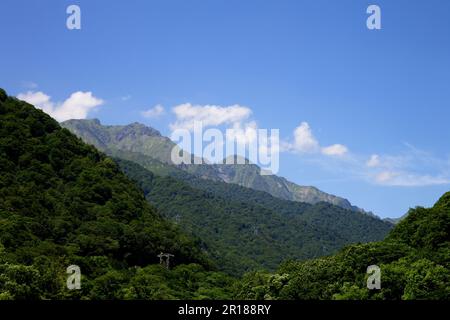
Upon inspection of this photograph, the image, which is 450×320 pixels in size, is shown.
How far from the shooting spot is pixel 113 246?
94688 mm

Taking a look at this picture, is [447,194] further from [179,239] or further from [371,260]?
[179,239]

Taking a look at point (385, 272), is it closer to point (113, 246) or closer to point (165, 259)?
point (113, 246)

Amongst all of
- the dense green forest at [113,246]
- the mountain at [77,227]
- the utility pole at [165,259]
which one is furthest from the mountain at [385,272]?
the utility pole at [165,259]

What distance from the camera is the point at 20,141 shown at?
110 m

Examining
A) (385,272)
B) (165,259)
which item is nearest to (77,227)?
(165,259)

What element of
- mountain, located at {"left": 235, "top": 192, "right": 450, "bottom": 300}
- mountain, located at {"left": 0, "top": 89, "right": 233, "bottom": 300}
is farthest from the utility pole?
mountain, located at {"left": 235, "top": 192, "right": 450, "bottom": 300}

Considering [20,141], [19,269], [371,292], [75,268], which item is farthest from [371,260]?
[20,141]

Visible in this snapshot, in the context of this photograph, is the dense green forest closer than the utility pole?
Yes

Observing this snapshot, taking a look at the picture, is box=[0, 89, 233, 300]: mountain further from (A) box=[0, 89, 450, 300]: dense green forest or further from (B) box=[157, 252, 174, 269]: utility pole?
(B) box=[157, 252, 174, 269]: utility pole

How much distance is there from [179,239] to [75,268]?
4888 cm

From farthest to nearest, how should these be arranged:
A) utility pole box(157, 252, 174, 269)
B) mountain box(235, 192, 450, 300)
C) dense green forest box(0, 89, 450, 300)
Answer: utility pole box(157, 252, 174, 269), dense green forest box(0, 89, 450, 300), mountain box(235, 192, 450, 300)

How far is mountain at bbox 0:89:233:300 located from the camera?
229 feet

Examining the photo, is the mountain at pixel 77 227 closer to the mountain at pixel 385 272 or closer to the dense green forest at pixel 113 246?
the dense green forest at pixel 113 246

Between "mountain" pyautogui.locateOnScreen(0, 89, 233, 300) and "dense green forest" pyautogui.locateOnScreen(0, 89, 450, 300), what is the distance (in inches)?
7.8
